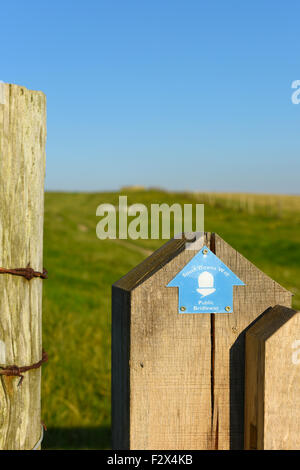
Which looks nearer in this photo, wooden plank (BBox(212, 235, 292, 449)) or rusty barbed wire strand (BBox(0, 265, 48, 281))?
wooden plank (BBox(212, 235, 292, 449))

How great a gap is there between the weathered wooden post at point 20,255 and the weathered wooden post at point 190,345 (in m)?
0.49

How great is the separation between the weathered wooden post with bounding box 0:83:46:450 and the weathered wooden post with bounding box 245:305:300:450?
1.05m

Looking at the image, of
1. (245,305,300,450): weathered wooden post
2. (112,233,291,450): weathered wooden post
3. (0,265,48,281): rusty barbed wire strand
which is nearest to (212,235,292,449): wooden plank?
(112,233,291,450): weathered wooden post

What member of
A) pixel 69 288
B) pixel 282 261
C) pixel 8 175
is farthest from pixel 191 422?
pixel 282 261

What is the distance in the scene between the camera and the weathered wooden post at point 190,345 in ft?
6.43

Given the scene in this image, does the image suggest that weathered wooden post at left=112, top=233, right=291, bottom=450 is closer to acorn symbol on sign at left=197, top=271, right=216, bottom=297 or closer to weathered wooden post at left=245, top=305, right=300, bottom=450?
acorn symbol on sign at left=197, top=271, right=216, bottom=297

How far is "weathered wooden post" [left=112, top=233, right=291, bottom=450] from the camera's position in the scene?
77.2 inches

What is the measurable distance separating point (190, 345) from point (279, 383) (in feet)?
1.23

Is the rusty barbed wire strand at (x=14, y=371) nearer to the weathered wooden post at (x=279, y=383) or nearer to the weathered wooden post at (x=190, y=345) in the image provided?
the weathered wooden post at (x=190, y=345)

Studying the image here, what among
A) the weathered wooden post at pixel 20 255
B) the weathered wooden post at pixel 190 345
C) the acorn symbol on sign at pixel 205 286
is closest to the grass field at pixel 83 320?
the weathered wooden post at pixel 20 255

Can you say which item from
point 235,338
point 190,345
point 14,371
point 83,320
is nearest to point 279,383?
point 235,338

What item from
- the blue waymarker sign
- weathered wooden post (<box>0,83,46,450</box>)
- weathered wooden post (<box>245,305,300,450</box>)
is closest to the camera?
weathered wooden post (<box>245,305,300,450</box>)

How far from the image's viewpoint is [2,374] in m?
2.18

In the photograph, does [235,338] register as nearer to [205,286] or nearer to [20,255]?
[205,286]
